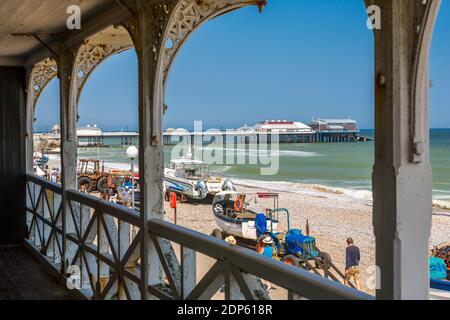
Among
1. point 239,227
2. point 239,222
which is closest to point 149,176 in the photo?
point 239,227

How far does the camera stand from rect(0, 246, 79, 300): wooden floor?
187 inches

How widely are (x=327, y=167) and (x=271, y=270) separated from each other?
34.6 m

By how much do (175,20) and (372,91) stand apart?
1883 millimetres

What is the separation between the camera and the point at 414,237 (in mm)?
1499

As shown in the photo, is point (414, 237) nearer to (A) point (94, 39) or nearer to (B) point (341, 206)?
(A) point (94, 39)

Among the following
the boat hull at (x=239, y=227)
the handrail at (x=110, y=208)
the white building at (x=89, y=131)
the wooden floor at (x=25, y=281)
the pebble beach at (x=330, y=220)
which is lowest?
the pebble beach at (x=330, y=220)

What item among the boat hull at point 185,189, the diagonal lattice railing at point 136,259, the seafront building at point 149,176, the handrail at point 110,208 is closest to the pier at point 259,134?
the boat hull at point 185,189

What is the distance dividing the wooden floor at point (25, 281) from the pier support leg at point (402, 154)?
12.4 ft

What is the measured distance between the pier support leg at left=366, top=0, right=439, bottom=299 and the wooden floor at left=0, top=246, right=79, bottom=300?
379 cm

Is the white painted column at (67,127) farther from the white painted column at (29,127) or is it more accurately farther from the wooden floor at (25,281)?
the white painted column at (29,127)

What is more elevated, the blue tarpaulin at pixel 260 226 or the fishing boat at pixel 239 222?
the blue tarpaulin at pixel 260 226

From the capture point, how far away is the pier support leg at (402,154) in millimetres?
1459

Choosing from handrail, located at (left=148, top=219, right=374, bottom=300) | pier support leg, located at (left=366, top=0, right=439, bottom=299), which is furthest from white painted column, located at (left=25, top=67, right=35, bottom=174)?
pier support leg, located at (left=366, top=0, right=439, bottom=299)

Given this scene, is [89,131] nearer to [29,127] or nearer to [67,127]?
[29,127]
